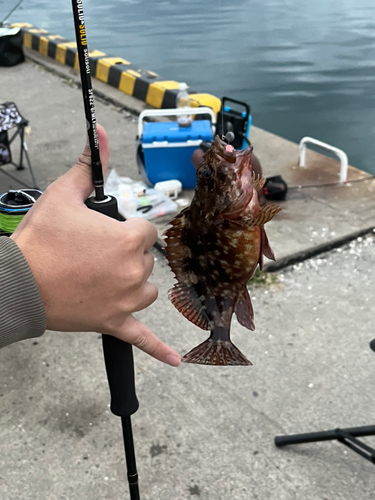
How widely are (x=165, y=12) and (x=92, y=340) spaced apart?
2947 millimetres

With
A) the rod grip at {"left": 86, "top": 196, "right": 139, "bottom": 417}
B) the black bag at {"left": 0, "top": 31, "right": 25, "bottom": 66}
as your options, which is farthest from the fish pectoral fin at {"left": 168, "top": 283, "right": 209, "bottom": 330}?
the black bag at {"left": 0, "top": 31, "right": 25, "bottom": 66}

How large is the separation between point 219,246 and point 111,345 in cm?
67

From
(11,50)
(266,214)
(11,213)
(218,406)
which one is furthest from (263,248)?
(11,50)

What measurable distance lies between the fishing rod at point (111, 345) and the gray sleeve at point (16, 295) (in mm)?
226

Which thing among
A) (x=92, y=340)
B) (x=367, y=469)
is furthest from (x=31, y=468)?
(x=367, y=469)

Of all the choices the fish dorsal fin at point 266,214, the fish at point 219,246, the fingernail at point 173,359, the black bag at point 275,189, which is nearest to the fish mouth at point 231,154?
the fish at point 219,246

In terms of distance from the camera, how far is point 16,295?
127cm

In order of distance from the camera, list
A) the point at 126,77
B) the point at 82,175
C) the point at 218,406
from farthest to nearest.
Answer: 1. the point at 126,77
2. the point at 218,406
3. the point at 82,175

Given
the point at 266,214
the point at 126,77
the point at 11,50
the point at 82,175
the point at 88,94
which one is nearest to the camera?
the point at 266,214

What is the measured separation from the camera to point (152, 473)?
288 centimetres

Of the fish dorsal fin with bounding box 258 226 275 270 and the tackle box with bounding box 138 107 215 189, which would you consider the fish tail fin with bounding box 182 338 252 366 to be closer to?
the fish dorsal fin with bounding box 258 226 275 270

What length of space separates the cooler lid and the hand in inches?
149

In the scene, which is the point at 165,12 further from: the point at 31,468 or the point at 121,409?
the point at 31,468

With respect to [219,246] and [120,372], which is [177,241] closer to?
[219,246]
